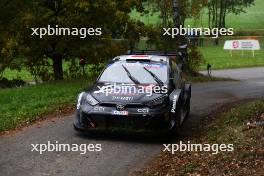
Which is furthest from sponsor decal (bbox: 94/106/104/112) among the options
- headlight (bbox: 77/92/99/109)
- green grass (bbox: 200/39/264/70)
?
green grass (bbox: 200/39/264/70)

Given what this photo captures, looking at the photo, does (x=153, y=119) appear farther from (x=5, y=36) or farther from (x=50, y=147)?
(x=5, y=36)

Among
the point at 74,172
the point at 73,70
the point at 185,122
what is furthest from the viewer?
the point at 73,70

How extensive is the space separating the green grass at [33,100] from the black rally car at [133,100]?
237cm

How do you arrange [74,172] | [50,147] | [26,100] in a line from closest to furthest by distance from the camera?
[74,172], [50,147], [26,100]

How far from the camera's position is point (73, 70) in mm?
23281

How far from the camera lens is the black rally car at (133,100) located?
34.7 feet

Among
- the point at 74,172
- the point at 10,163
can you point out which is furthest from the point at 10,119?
the point at 74,172

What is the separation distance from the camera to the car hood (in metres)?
10.7

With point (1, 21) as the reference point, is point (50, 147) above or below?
below

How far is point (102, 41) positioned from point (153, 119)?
10935mm

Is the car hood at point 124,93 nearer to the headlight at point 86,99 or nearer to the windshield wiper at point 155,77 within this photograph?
the headlight at point 86,99

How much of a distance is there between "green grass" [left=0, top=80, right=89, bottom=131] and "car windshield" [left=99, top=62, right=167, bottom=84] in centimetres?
246

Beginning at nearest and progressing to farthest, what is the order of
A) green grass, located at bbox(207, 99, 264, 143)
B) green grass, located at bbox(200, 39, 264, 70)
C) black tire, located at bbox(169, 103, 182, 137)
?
green grass, located at bbox(207, 99, 264, 143)
black tire, located at bbox(169, 103, 182, 137)
green grass, located at bbox(200, 39, 264, 70)

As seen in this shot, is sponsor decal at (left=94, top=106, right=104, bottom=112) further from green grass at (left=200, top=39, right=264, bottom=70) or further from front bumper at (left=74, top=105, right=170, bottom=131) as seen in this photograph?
green grass at (left=200, top=39, right=264, bottom=70)
